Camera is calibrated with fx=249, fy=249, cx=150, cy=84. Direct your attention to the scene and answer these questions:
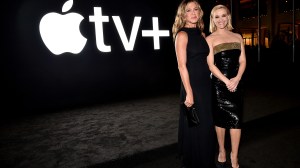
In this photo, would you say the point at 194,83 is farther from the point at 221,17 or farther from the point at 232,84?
the point at 221,17

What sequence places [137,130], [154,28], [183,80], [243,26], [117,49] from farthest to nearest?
1. [243,26]
2. [154,28]
3. [117,49]
4. [137,130]
5. [183,80]

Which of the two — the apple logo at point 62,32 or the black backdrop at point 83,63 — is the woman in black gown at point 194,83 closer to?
the apple logo at point 62,32

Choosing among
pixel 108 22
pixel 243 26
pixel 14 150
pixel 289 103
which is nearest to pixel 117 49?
pixel 108 22

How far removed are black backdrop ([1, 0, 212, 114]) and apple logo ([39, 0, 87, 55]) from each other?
11 centimetres

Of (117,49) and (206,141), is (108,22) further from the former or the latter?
(206,141)

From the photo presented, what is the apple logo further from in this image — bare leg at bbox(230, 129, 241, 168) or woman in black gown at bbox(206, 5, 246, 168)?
bare leg at bbox(230, 129, 241, 168)

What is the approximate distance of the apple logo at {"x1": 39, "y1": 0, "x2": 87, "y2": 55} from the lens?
5580mm

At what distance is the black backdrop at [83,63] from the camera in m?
5.41

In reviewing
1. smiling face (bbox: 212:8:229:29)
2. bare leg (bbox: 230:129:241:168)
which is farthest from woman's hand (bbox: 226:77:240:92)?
smiling face (bbox: 212:8:229:29)

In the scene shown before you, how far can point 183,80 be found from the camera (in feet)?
7.75

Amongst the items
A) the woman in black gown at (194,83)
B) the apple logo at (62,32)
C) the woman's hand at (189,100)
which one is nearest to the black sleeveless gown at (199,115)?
the woman in black gown at (194,83)

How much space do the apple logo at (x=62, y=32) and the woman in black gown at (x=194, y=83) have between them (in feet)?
12.9

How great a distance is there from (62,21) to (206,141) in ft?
14.9

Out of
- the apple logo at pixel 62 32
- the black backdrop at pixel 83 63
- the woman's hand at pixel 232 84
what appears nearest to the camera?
the woman's hand at pixel 232 84
